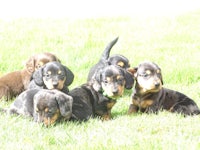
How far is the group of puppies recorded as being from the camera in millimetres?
6355

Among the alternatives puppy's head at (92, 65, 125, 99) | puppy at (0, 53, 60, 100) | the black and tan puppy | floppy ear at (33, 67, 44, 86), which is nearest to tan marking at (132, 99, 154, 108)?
the black and tan puppy

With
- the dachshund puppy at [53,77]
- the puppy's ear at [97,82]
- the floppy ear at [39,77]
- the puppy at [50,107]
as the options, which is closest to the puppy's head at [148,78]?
the puppy's ear at [97,82]

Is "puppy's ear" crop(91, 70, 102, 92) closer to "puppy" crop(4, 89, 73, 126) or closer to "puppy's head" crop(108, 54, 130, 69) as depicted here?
"puppy" crop(4, 89, 73, 126)

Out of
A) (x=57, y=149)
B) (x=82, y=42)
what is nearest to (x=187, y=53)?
(x=82, y=42)

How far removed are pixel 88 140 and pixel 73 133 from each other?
0.42 m

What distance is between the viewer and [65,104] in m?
6.33

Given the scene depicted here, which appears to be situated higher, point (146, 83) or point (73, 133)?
point (146, 83)

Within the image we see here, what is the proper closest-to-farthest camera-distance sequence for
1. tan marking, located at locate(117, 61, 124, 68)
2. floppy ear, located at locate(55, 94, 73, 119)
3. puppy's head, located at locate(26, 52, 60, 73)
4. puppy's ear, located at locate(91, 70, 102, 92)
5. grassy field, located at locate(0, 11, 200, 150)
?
grassy field, located at locate(0, 11, 200, 150), floppy ear, located at locate(55, 94, 73, 119), puppy's ear, located at locate(91, 70, 102, 92), puppy's head, located at locate(26, 52, 60, 73), tan marking, located at locate(117, 61, 124, 68)

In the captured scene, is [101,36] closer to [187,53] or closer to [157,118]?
[187,53]

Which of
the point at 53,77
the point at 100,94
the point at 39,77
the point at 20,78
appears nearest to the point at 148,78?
the point at 100,94

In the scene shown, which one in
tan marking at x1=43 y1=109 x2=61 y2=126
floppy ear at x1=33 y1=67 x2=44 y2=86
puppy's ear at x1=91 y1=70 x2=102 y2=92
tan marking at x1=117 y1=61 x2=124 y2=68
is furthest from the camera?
tan marking at x1=117 y1=61 x2=124 y2=68

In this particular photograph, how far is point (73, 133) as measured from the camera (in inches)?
239

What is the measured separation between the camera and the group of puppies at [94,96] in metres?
6.36

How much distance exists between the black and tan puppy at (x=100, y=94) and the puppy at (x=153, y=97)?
13.7 inches
